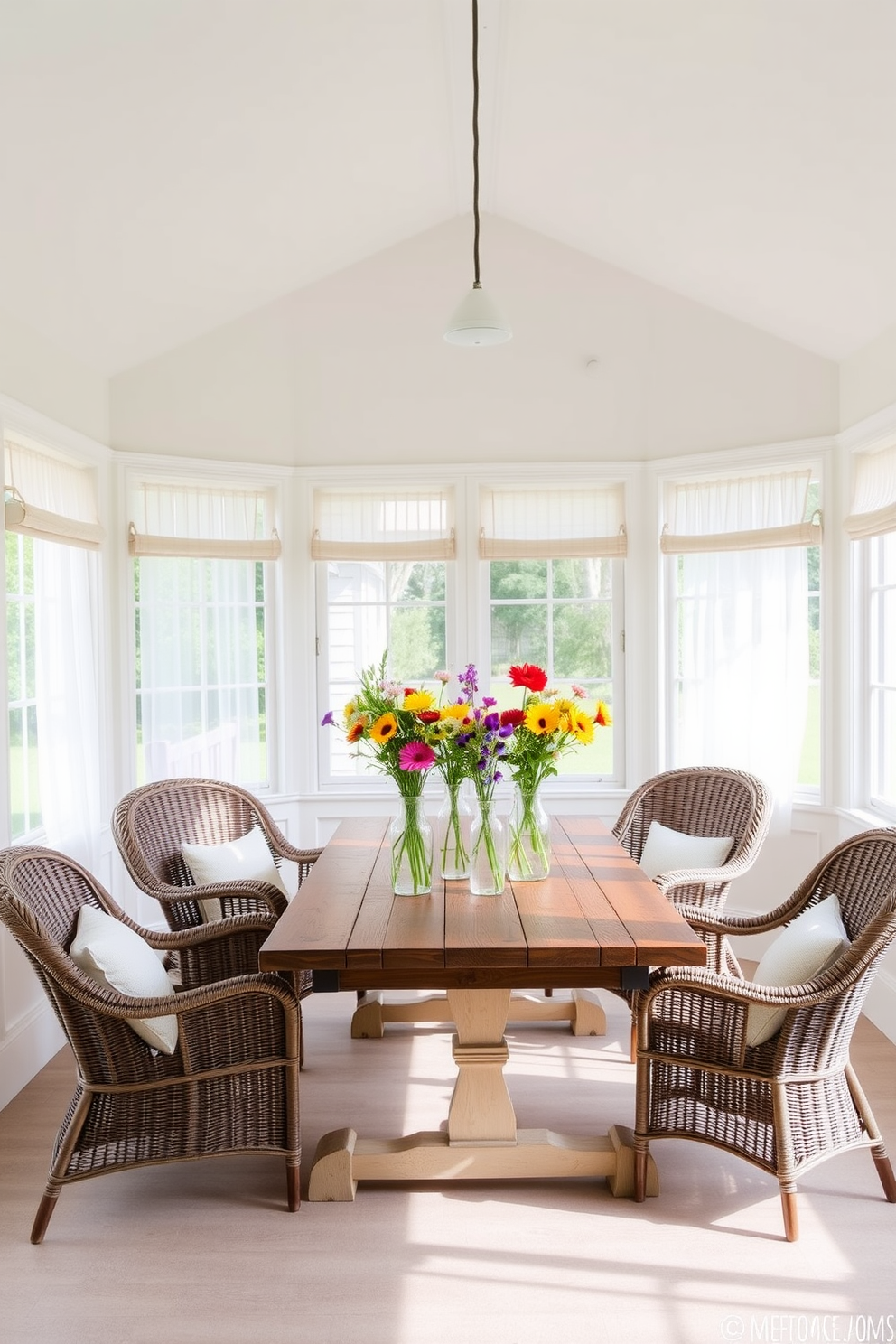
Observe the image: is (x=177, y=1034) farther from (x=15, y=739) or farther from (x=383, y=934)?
(x=15, y=739)

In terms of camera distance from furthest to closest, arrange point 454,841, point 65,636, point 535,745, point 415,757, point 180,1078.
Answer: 1. point 65,636
2. point 454,841
3. point 535,745
4. point 415,757
5. point 180,1078

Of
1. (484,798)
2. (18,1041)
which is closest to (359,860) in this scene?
(484,798)

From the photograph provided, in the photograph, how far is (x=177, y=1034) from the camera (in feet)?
8.80

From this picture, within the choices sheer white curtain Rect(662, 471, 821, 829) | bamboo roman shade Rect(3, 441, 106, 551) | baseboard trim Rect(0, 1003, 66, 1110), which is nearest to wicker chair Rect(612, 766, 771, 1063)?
sheer white curtain Rect(662, 471, 821, 829)

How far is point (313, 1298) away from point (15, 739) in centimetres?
221

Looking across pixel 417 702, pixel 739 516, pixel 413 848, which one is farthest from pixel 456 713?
pixel 739 516

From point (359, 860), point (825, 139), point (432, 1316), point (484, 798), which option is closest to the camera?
point (432, 1316)

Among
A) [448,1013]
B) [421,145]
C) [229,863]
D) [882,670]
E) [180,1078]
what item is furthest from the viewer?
[882,670]

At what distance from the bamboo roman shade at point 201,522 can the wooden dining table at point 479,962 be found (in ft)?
6.87

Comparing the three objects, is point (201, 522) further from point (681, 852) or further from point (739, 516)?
point (681, 852)

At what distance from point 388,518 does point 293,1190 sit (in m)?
3.20

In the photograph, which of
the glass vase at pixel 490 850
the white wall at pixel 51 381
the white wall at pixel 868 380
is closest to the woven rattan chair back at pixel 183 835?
the glass vase at pixel 490 850

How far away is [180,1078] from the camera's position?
8.70 feet

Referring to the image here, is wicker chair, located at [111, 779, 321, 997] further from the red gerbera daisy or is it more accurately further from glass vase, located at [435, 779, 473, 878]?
the red gerbera daisy
